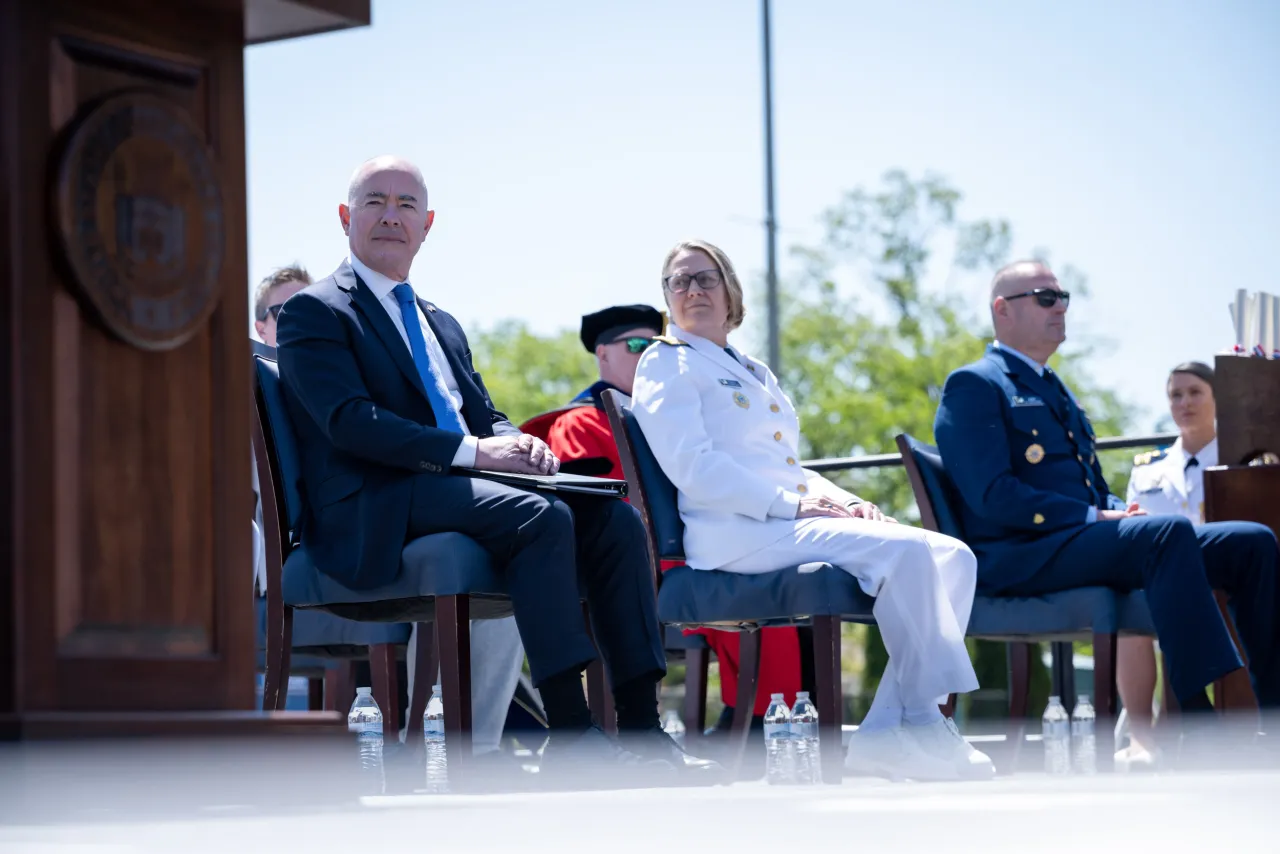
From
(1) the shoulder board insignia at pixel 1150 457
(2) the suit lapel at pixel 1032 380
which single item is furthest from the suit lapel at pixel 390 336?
(1) the shoulder board insignia at pixel 1150 457

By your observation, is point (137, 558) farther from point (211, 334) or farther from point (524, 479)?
point (524, 479)

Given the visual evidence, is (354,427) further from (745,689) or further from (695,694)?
(695,694)

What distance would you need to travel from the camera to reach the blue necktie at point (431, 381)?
403 centimetres

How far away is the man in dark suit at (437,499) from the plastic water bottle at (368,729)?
1.65ft

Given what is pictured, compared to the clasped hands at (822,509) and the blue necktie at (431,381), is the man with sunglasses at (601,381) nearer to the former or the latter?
the clasped hands at (822,509)

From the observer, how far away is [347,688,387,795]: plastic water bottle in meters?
4.21

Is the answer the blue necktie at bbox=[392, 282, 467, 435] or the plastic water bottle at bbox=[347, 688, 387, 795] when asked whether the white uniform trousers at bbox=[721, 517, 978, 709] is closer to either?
the blue necktie at bbox=[392, 282, 467, 435]

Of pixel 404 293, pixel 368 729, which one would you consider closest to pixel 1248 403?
pixel 404 293

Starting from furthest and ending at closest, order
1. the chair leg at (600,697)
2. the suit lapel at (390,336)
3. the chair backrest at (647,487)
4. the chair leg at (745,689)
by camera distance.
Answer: the chair leg at (745,689), the chair backrest at (647,487), the chair leg at (600,697), the suit lapel at (390,336)

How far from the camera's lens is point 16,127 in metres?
1.68

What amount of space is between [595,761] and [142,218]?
1.91m

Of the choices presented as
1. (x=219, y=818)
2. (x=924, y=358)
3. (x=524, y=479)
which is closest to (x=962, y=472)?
(x=524, y=479)

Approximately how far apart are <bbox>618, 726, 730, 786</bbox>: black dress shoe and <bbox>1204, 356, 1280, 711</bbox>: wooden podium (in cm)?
216

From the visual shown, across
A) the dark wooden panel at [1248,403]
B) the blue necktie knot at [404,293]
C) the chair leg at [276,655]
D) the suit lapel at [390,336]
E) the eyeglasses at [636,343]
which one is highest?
the eyeglasses at [636,343]
